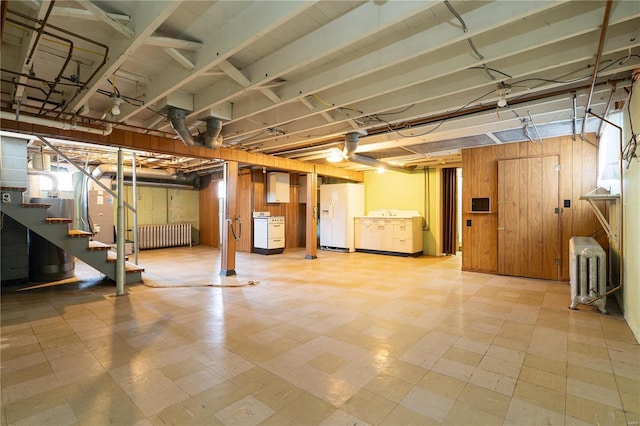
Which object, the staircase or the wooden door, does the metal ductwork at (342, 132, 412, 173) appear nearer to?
the wooden door

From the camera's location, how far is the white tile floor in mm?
1755

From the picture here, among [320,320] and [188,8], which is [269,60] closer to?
[188,8]

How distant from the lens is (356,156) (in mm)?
5566

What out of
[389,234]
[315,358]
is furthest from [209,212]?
[315,358]

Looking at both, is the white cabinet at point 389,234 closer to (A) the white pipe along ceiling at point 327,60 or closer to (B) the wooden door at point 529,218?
(B) the wooden door at point 529,218

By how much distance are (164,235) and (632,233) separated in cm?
1016

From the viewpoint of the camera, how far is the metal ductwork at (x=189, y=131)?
141 inches

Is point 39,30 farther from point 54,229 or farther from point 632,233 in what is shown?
point 632,233

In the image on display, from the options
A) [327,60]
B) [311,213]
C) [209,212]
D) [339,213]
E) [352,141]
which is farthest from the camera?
[209,212]

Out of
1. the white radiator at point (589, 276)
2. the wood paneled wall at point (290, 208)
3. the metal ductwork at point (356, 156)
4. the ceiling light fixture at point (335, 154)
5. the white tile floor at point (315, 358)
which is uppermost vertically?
the ceiling light fixture at point (335, 154)

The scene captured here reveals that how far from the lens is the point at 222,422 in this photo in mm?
1650

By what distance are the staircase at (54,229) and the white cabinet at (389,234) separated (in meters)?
5.64

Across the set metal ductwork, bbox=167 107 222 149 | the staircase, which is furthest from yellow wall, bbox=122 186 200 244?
metal ductwork, bbox=167 107 222 149

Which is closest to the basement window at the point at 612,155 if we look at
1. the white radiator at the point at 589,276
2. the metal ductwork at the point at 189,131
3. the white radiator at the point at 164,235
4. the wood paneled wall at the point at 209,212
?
the white radiator at the point at 589,276
